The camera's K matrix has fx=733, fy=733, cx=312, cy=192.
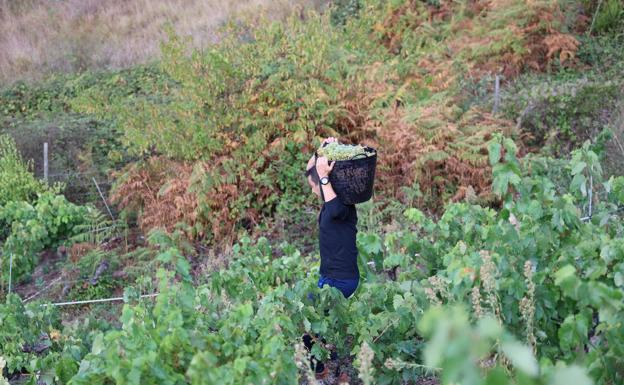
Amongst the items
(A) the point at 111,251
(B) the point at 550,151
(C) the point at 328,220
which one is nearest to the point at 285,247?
(C) the point at 328,220

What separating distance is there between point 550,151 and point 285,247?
4943 millimetres

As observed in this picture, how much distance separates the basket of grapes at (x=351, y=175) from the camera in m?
4.41

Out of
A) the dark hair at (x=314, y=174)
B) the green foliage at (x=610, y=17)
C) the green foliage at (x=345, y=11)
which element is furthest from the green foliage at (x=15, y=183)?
the green foliage at (x=610, y=17)

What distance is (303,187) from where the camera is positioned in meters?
8.77

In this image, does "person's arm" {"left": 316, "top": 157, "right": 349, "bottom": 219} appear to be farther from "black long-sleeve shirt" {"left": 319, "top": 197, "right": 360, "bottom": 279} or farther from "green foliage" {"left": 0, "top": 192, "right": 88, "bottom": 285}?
"green foliage" {"left": 0, "top": 192, "right": 88, "bottom": 285}

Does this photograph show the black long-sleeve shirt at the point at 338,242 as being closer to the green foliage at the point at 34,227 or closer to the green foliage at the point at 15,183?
the green foliage at the point at 34,227

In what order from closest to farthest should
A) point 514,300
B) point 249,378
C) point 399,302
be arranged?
point 249,378 < point 514,300 < point 399,302

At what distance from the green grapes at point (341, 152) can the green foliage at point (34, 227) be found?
5.21 m

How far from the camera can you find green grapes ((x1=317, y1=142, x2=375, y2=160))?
177 inches

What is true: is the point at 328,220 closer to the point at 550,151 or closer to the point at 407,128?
the point at 407,128

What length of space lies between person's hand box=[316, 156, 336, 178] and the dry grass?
1104cm

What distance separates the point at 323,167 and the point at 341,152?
14 cm

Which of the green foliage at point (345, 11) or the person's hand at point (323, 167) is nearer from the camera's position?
the person's hand at point (323, 167)

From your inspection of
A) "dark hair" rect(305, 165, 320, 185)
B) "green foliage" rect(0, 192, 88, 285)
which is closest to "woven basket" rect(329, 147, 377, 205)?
"dark hair" rect(305, 165, 320, 185)
